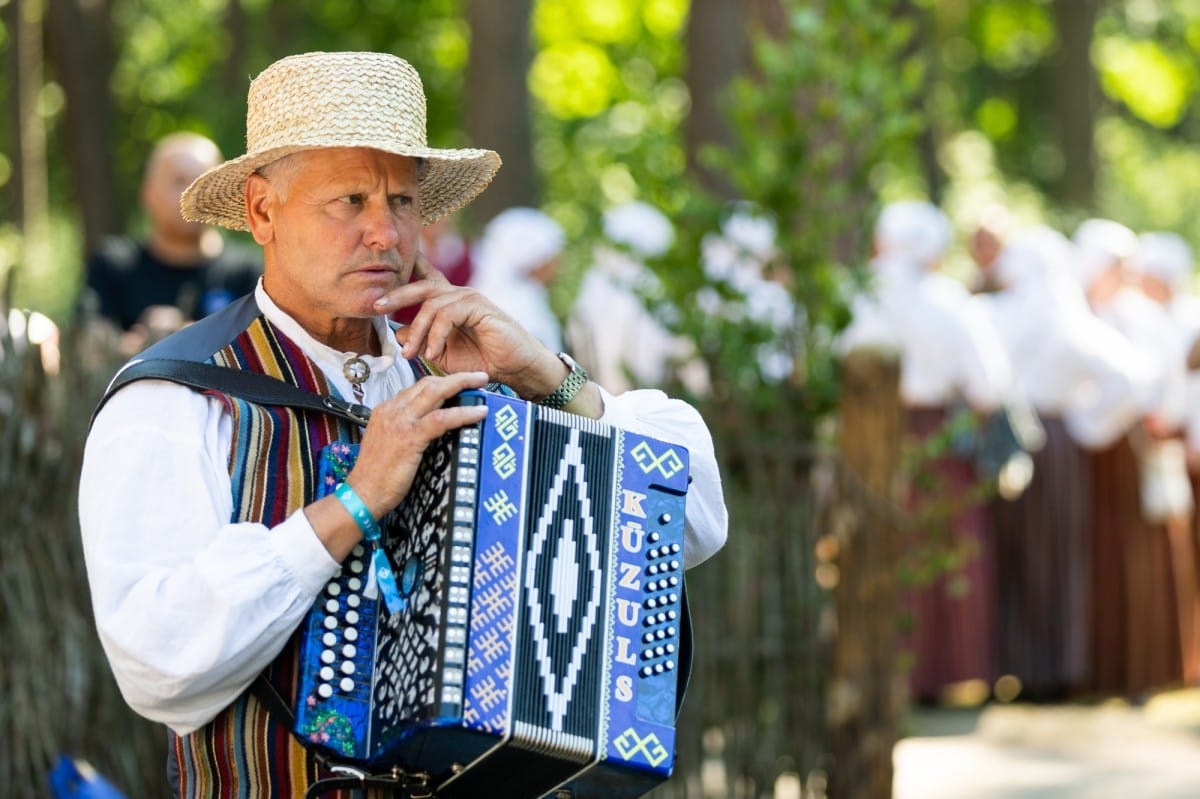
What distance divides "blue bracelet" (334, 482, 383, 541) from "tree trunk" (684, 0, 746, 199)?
9886 millimetres

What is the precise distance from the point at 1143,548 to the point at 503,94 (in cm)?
613

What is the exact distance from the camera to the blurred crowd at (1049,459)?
29.3 feet

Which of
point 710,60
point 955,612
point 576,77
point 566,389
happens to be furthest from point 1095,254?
point 576,77

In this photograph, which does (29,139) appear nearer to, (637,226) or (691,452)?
(637,226)

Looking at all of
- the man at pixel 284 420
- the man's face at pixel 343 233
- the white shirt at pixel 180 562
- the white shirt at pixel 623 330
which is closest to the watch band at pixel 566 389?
the man at pixel 284 420

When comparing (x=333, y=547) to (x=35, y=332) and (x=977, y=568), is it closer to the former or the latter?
(x=35, y=332)

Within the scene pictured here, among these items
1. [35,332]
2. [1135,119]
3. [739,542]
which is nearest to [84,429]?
[35,332]

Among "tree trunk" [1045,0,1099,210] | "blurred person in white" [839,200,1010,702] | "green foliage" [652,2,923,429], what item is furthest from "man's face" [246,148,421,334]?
"tree trunk" [1045,0,1099,210]

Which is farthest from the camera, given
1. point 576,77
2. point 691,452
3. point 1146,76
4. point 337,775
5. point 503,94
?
point 1146,76

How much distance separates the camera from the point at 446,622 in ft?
9.52

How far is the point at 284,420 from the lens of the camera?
3.16 meters

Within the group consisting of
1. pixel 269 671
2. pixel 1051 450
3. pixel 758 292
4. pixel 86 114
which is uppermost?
pixel 86 114

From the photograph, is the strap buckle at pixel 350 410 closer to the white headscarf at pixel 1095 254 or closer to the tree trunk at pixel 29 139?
the white headscarf at pixel 1095 254

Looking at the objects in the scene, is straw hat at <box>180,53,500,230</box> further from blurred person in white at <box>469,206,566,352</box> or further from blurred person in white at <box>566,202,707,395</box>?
blurred person in white at <box>469,206,566,352</box>
